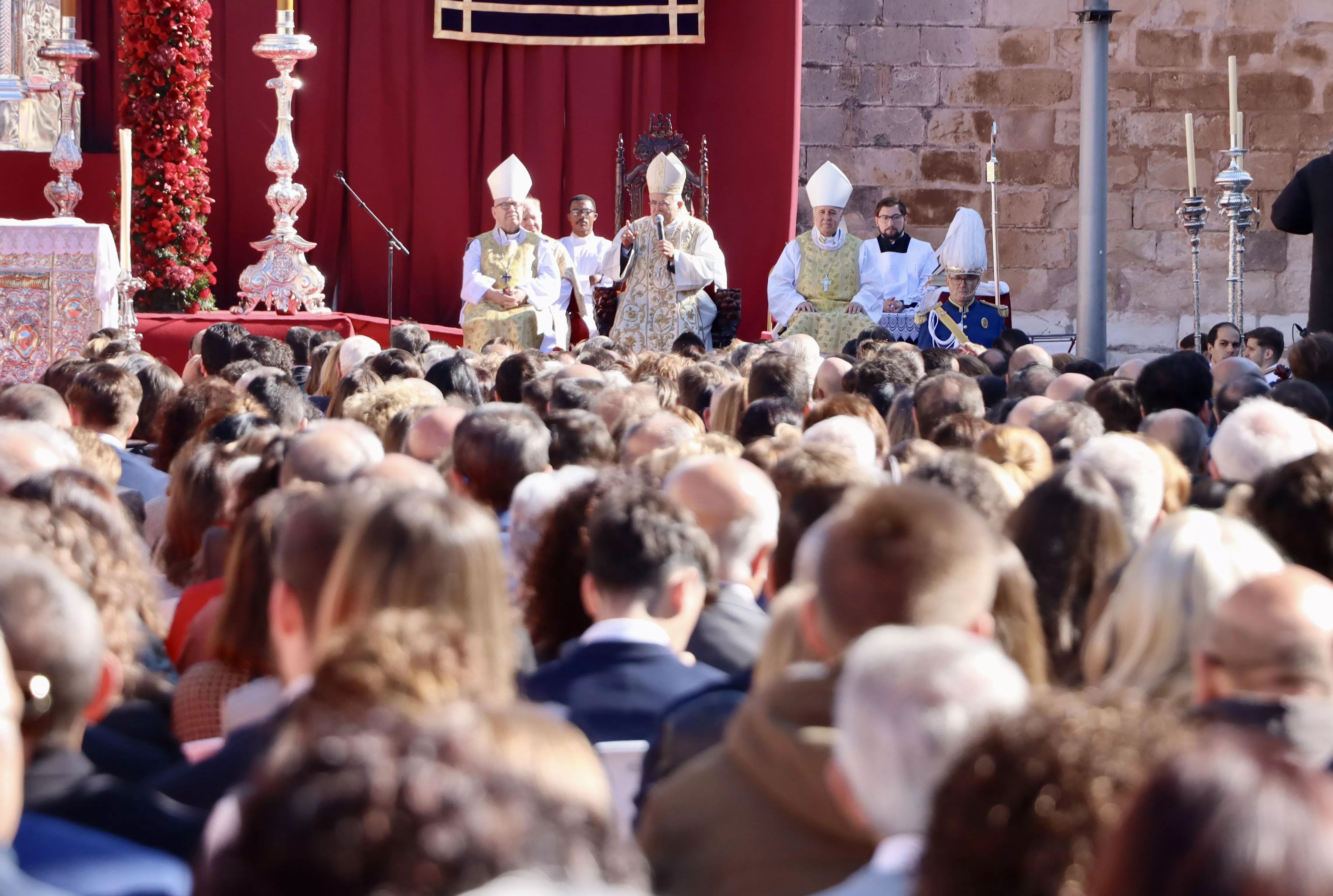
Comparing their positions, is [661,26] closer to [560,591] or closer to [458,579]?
[560,591]

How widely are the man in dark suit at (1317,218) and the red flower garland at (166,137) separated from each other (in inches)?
244

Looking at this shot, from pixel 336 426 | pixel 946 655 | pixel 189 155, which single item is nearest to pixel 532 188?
pixel 189 155

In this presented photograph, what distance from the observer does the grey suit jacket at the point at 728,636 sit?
2945mm

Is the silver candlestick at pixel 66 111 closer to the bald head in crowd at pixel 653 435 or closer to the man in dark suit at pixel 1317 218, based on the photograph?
the bald head in crowd at pixel 653 435

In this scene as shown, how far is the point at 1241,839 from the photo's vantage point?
3.33 ft

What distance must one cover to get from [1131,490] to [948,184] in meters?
9.57

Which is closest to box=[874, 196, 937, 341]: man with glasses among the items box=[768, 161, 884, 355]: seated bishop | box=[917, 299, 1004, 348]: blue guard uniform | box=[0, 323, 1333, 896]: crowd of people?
box=[768, 161, 884, 355]: seated bishop

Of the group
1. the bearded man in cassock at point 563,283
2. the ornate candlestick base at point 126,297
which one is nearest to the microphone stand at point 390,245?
the bearded man in cassock at point 563,283

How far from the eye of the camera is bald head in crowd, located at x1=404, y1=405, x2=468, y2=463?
4227mm

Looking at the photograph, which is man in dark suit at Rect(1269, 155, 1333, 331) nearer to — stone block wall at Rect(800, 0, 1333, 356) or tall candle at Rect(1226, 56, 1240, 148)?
tall candle at Rect(1226, 56, 1240, 148)

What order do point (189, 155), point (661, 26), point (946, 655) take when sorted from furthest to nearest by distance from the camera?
point (661, 26), point (189, 155), point (946, 655)

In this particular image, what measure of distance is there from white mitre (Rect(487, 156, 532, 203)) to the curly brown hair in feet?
31.6

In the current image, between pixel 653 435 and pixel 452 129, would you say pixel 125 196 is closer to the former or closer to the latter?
pixel 452 129

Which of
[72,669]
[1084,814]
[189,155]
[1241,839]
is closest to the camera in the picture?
[1241,839]
